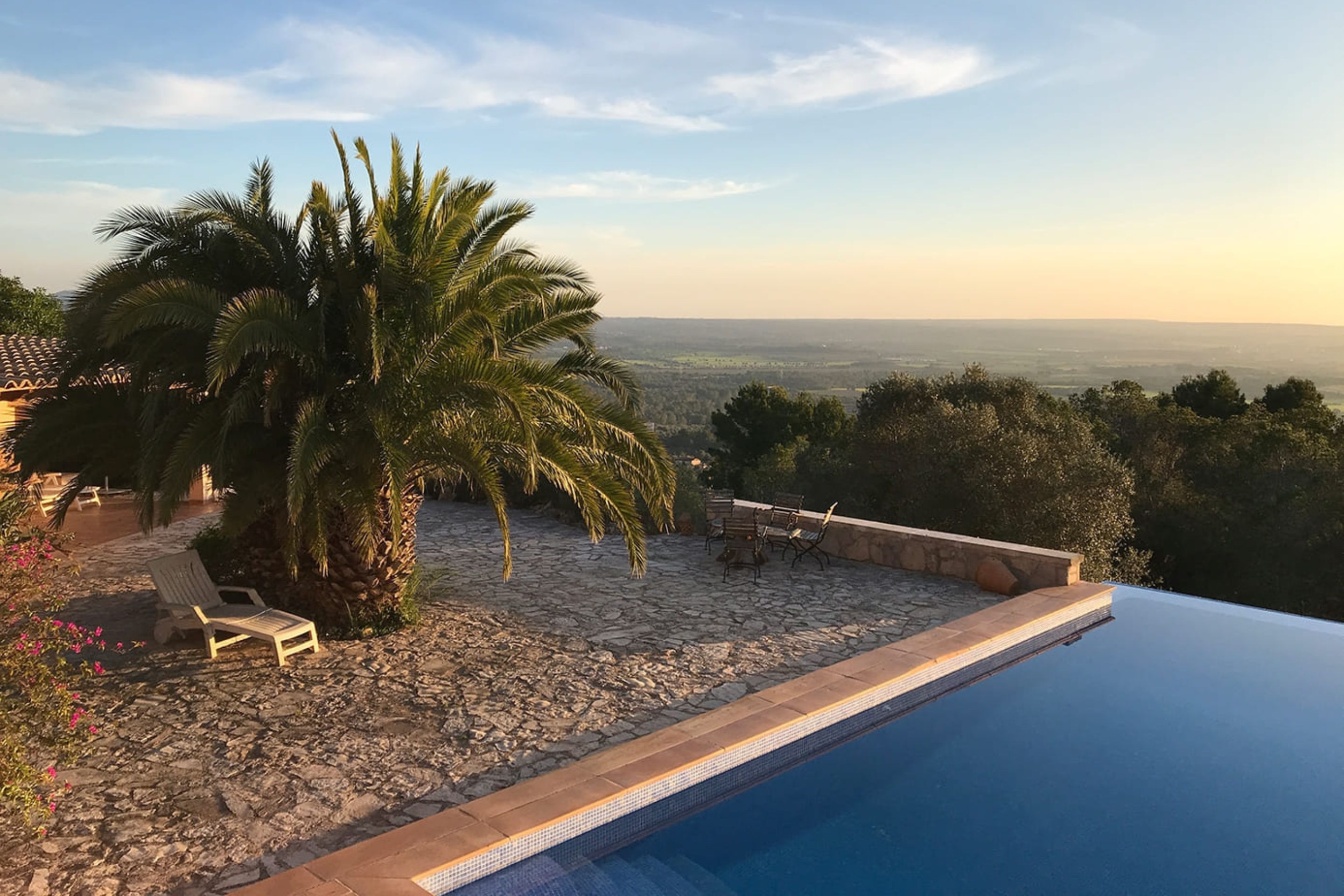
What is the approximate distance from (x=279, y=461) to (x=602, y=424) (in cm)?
256

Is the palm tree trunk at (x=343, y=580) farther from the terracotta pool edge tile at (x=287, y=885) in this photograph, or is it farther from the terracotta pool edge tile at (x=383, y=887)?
the terracotta pool edge tile at (x=383, y=887)

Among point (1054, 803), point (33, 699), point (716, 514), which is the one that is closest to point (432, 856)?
point (33, 699)

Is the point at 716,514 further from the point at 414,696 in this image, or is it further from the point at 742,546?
the point at 414,696

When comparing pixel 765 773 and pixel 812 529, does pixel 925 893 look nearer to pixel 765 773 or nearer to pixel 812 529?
pixel 765 773

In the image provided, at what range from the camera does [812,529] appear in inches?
421

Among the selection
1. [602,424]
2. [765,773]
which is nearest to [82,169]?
[602,424]

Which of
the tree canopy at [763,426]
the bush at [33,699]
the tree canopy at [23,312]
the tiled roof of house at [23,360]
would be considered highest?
the tree canopy at [23,312]

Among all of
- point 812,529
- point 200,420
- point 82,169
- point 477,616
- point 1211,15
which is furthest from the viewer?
point 82,169

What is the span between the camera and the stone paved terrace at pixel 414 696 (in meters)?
4.13

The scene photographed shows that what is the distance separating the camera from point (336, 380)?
672 cm

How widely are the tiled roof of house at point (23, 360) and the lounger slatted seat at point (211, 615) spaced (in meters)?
5.01

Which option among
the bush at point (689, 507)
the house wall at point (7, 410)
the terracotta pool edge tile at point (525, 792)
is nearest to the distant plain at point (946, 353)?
the bush at point (689, 507)

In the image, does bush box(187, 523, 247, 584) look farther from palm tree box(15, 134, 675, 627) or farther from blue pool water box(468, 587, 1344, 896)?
blue pool water box(468, 587, 1344, 896)

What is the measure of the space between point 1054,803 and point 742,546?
16.7 feet
